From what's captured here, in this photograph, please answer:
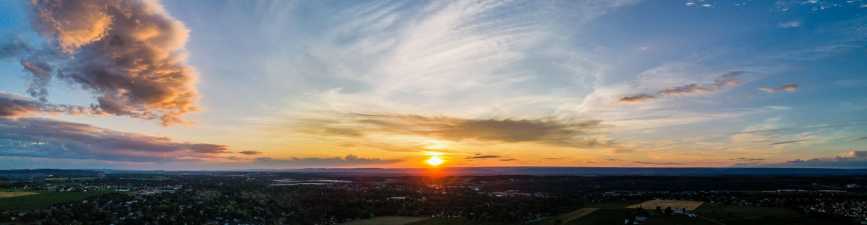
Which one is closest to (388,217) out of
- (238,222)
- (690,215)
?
(238,222)

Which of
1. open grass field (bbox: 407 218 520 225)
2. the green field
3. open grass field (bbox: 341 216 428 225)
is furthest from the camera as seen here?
open grass field (bbox: 341 216 428 225)

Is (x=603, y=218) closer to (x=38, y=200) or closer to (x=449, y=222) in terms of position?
(x=449, y=222)

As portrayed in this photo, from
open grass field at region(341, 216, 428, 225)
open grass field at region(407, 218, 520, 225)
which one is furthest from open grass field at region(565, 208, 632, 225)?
open grass field at region(341, 216, 428, 225)

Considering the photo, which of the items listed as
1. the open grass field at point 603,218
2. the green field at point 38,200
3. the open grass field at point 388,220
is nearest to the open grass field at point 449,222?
the open grass field at point 388,220

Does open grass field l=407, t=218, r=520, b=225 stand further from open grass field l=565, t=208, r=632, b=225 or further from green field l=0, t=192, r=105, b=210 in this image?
green field l=0, t=192, r=105, b=210

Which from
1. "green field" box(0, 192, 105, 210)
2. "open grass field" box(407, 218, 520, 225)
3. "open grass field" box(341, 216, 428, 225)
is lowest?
"open grass field" box(341, 216, 428, 225)

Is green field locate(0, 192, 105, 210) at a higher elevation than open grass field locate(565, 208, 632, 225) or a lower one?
higher

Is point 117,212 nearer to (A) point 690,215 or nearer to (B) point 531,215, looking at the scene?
(B) point 531,215

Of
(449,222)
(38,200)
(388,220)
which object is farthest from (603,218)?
(38,200)
